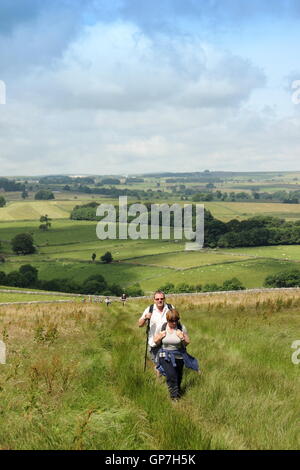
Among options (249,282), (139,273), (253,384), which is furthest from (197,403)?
(139,273)

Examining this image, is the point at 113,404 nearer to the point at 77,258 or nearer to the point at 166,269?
the point at 166,269

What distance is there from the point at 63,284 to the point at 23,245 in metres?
43.7

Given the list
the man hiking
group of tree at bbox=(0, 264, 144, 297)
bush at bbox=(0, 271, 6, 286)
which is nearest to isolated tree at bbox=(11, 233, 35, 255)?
group of tree at bbox=(0, 264, 144, 297)

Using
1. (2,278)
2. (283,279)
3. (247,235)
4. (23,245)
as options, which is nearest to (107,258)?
(2,278)

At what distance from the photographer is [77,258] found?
5079 inches

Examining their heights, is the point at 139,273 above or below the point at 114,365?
below

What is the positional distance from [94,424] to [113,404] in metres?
0.87

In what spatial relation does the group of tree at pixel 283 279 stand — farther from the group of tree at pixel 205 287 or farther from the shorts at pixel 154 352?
the shorts at pixel 154 352

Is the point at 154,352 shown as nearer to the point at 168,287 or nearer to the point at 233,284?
the point at 168,287

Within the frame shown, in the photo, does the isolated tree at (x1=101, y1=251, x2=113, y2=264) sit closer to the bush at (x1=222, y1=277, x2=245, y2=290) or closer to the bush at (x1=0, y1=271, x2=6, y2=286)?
the bush at (x1=0, y1=271, x2=6, y2=286)

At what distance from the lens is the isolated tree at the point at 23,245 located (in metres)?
141

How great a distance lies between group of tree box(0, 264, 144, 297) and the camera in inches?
3897

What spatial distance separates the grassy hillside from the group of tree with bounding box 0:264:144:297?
8450 centimetres
